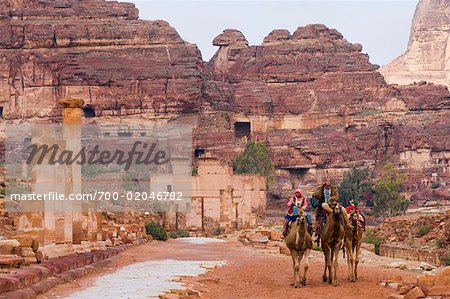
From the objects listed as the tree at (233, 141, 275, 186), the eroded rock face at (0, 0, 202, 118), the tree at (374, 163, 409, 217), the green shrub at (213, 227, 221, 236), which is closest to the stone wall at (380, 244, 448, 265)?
the green shrub at (213, 227, 221, 236)

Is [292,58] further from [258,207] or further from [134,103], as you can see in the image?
[258,207]

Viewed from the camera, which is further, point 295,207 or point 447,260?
point 447,260

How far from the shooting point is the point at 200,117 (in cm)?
10988

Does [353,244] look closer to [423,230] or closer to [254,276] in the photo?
[254,276]

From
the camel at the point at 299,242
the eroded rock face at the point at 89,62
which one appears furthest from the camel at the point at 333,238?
the eroded rock face at the point at 89,62

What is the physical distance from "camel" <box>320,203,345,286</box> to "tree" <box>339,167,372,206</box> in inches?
2779

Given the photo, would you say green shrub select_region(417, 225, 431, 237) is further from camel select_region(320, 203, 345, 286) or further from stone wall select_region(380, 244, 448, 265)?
camel select_region(320, 203, 345, 286)

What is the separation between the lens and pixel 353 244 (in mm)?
21594

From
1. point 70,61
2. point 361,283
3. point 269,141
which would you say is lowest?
point 361,283

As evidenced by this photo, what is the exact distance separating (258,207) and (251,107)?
155ft

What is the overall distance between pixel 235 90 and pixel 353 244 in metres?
93.8

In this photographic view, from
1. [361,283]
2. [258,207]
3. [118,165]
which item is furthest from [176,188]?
[118,165]

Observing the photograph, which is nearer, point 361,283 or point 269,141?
point 361,283

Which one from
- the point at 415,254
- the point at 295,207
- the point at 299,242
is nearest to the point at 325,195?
the point at 295,207
